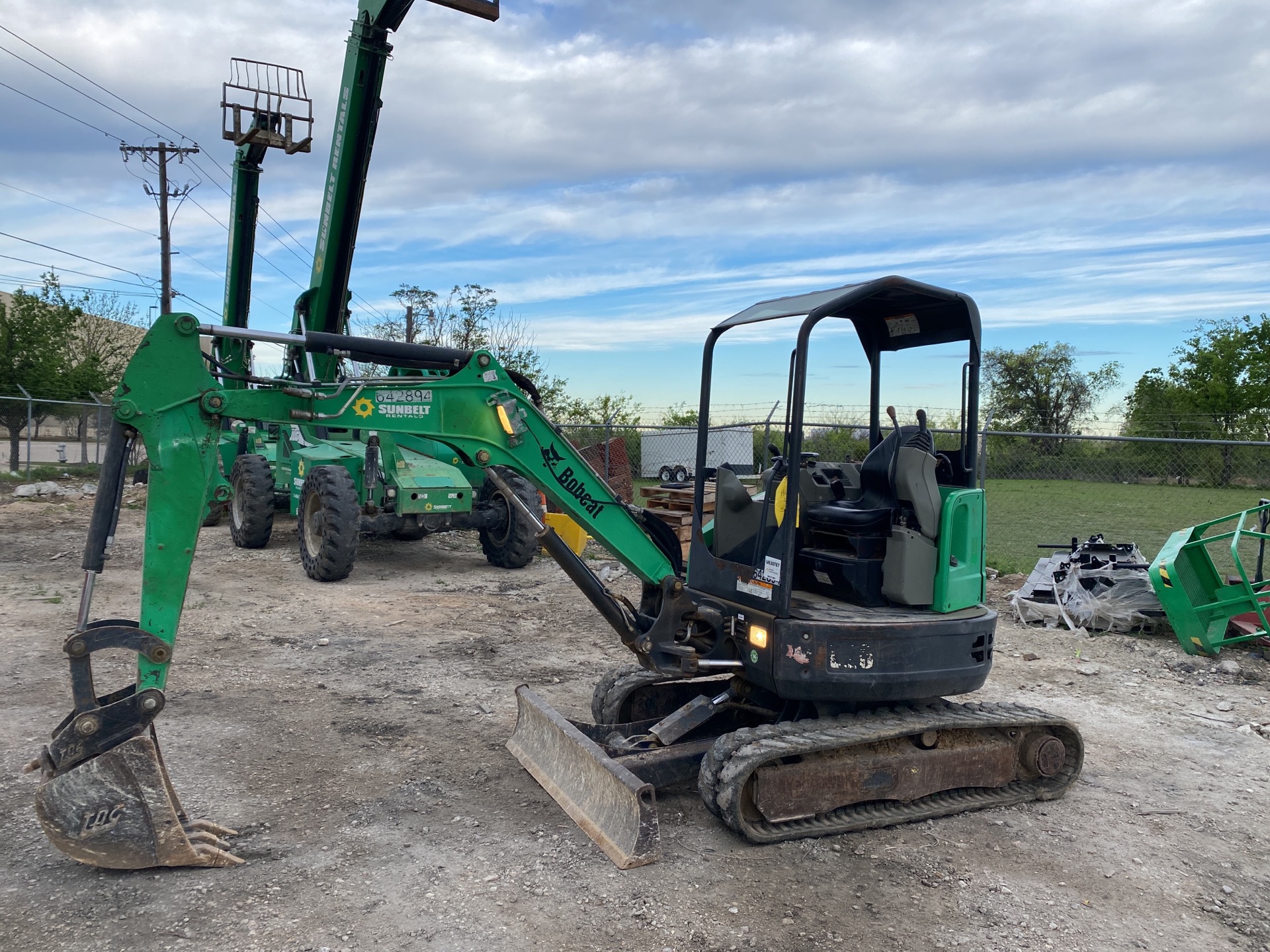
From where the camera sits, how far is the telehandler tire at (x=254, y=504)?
12555 mm

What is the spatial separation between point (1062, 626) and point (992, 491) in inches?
204

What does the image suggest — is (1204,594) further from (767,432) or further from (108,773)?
(108,773)

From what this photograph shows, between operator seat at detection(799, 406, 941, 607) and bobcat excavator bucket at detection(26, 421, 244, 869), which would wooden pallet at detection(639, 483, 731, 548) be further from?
bobcat excavator bucket at detection(26, 421, 244, 869)

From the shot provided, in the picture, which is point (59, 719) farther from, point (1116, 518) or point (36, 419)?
point (36, 419)

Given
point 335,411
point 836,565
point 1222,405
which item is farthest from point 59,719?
point 1222,405

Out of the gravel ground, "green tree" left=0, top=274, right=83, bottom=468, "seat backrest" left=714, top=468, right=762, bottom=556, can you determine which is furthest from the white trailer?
"green tree" left=0, top=274, right=83, bottom=468

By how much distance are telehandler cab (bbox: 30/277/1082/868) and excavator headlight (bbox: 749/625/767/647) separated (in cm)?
1

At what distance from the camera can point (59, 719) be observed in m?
5.88

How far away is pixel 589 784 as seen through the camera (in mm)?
4598

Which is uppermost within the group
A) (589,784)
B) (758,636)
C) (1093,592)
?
(758,636)

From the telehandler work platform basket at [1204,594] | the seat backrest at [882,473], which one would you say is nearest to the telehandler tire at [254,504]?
the seat backrest at [882,473]

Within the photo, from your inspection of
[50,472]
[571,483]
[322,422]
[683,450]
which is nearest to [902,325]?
[571,483]

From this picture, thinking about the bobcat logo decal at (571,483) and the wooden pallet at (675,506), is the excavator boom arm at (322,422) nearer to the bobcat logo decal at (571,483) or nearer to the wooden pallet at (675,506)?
the bobcat logo decal at (571,483)

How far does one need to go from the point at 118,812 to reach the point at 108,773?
17 cm
